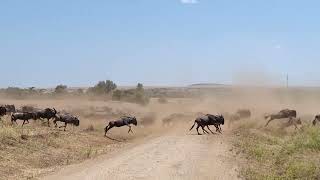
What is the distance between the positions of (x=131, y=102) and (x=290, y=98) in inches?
1386

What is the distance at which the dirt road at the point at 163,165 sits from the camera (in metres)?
22.3

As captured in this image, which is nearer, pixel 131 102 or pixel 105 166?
pixel 105 166

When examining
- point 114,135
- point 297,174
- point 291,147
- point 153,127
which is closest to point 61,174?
point 297,174

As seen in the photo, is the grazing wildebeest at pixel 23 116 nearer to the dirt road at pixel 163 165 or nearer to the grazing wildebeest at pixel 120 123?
the grazing wildebeest at pixel 120 123

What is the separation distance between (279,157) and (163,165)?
625cm

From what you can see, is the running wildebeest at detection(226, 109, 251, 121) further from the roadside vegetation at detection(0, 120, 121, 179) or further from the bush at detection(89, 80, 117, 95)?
the bush at detection(89, 80, 117, 95)

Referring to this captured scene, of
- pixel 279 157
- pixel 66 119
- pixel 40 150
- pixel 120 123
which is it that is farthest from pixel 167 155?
pixel 66 119

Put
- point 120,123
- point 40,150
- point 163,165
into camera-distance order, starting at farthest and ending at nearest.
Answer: point 120,123
point 40,150
point 163,165

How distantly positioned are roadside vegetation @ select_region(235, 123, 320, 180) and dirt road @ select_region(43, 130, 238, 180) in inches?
35.5

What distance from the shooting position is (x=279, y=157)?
27422 millimetres

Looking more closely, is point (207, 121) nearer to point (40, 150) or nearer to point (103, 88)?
point (40, 150)

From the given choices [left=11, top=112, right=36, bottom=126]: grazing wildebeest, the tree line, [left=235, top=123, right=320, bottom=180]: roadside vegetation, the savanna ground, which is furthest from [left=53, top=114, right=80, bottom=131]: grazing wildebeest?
the tree line

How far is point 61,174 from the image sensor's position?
2350 centimetres

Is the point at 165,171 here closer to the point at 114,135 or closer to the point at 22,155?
the point at 22,155
